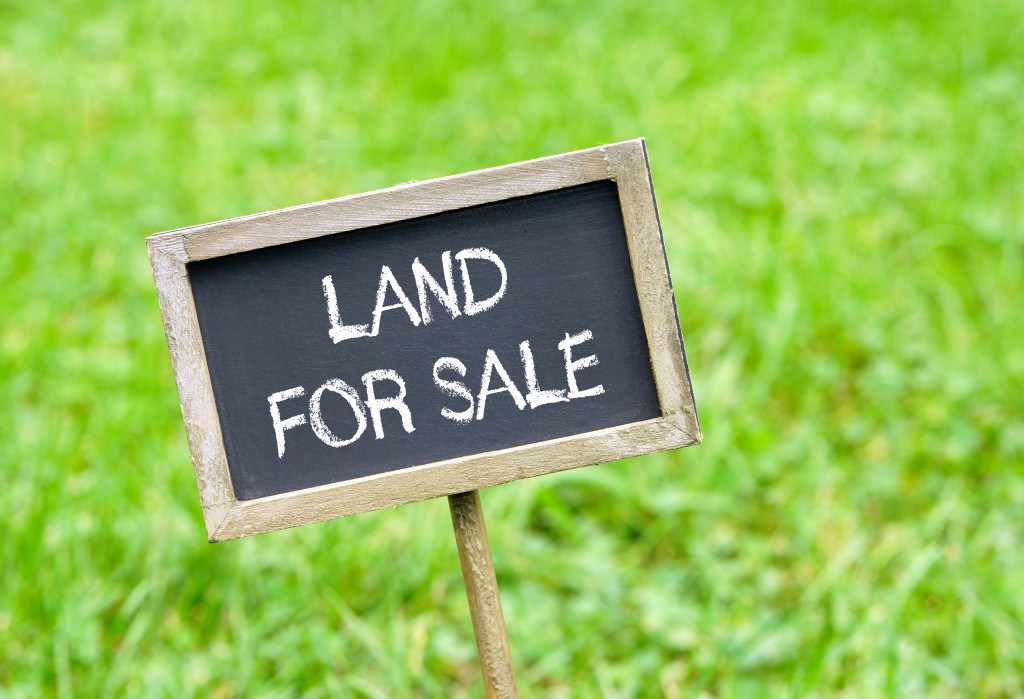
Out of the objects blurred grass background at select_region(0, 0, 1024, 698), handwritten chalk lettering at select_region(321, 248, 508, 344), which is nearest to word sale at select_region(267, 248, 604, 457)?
handwritten chalk lettering at select_region(321, 248, 508, 344)

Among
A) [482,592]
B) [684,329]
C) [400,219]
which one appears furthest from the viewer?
[684,329]

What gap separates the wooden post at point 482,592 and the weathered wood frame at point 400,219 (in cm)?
8

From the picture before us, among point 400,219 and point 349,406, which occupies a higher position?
point 400,219

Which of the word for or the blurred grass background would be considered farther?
the blurred grass background

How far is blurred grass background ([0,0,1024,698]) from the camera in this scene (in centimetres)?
164

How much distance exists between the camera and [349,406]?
0.98 m

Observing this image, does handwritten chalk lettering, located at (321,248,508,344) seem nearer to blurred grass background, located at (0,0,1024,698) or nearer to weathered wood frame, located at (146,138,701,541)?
weathered wood frame, located at (146,138,701,541)

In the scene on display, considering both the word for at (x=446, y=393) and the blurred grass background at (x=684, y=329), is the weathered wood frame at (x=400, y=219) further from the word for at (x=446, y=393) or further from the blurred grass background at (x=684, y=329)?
the blurred grass background at (x=684, y=329)

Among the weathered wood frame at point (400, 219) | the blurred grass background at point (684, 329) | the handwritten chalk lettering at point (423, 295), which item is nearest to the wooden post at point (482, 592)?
the weathered wood frame at point (400, 219)

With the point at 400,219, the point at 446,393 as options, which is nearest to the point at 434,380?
the point at 446,393

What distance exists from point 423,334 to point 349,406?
0.12 m

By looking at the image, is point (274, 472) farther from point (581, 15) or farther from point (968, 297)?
point (581, 15)

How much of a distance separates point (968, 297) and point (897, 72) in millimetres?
1487

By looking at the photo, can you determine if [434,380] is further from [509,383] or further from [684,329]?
[684,329]
